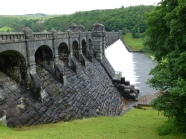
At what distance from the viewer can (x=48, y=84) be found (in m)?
24.4

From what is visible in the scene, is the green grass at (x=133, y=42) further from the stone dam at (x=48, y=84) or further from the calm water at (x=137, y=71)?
the stone dam at (x=48, y=84)

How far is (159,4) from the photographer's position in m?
20.0

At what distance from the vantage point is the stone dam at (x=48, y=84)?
18531mm

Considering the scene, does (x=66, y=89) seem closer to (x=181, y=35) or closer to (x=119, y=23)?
(x=181, y=35)

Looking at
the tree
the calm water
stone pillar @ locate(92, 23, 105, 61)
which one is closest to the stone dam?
stone pillar @ locate(92, 23, 105, 61)

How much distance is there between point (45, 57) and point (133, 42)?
100893 millimetres

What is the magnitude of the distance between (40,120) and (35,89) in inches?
117

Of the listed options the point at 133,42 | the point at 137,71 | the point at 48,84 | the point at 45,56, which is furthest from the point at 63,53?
the point at 133,42

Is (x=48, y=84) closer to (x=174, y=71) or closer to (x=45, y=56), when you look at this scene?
(x=45, y=56)

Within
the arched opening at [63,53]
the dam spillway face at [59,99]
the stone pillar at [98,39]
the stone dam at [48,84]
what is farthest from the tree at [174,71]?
the stone pillar at [98,39]

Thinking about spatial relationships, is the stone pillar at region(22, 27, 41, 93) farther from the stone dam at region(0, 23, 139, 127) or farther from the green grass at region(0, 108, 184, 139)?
the green grass at region(0, 108, 184, 139)

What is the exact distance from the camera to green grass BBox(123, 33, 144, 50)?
115500mm

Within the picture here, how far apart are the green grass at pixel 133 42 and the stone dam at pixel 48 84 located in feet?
253

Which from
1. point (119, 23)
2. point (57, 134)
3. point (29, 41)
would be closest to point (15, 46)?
point (29, 41)
